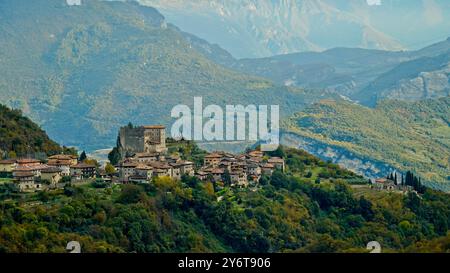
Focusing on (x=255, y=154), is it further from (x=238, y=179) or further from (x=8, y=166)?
(x=8, y=166)

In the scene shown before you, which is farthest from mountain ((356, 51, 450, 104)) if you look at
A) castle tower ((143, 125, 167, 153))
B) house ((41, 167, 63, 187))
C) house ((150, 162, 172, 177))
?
house ((41, 167, 63, 187))

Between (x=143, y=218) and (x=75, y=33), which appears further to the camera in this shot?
(x=75, y=33)

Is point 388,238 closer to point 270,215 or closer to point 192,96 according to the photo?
point 270,215

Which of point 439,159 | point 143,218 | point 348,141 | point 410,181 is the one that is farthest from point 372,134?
point 143,218

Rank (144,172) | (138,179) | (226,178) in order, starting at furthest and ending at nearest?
1. (226,178)
2. (144,172)
3. (138,179)

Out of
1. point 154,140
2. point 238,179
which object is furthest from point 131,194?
point 154,140
